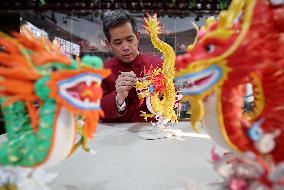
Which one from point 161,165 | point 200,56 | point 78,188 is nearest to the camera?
point 200,56

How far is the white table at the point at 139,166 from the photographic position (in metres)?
0.84

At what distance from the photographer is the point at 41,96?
2.20 feet

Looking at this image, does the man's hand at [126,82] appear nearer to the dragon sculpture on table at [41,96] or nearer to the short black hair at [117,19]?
the short black hair at [117,19]

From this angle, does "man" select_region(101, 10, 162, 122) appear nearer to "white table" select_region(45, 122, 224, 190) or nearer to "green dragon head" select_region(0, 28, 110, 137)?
"white table" select_region(45, 122, 224, 190)

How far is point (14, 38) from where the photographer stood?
27.8 inches

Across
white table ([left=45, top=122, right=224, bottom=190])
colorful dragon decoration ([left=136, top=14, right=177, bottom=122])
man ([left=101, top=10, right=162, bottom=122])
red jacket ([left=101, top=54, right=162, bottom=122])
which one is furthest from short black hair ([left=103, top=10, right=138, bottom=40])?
white table ([left=45, top=122, right=224, bottom=190])

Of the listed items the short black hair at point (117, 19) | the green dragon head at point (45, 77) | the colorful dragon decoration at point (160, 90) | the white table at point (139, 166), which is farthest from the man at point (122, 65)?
the green dragon head at point (45, 77)

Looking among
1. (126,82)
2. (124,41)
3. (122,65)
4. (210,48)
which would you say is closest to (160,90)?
(126,82)

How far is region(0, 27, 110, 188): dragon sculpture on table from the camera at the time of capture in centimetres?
66

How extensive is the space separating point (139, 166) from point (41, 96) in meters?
0.43

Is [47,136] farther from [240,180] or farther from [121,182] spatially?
[240,180]

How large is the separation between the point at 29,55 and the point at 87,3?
256cm

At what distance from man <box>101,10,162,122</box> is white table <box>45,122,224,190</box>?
0.90ft

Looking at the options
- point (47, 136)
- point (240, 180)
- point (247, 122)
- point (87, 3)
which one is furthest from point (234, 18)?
point (87, 3)
